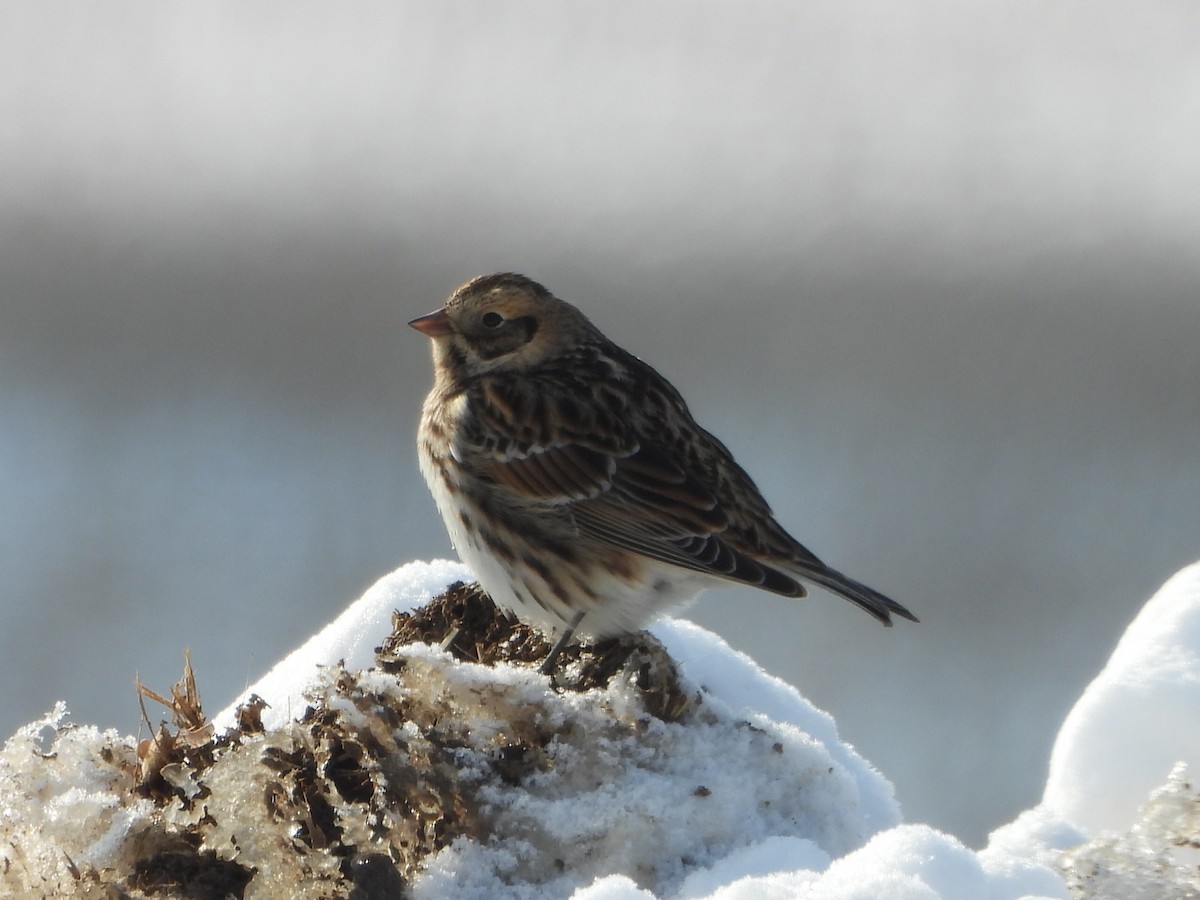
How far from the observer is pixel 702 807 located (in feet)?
8.15

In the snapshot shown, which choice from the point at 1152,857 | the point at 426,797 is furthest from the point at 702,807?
the point at 1152,857

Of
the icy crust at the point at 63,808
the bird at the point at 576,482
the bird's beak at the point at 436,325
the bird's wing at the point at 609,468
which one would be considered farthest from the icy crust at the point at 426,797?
the bird's beak at the point at 436,325

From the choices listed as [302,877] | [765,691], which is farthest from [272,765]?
[765,691]

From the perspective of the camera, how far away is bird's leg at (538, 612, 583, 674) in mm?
3189

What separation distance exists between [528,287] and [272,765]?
2.97 meters

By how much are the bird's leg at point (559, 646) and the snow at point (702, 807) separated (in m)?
0.31

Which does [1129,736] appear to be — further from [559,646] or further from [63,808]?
[63,808]

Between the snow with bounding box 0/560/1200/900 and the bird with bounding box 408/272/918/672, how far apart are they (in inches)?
37.7

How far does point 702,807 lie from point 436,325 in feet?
9.58

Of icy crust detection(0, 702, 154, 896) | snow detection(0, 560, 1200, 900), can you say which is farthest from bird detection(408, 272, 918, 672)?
icy crust detection(0, 702, 154, 896)

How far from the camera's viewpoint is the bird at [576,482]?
4160 mm

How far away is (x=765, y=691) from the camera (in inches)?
126

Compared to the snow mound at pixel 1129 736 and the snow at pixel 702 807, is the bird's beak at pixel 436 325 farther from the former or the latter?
the snow mound at pixel 1129 736

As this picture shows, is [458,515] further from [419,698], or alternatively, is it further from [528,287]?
[419,698]
